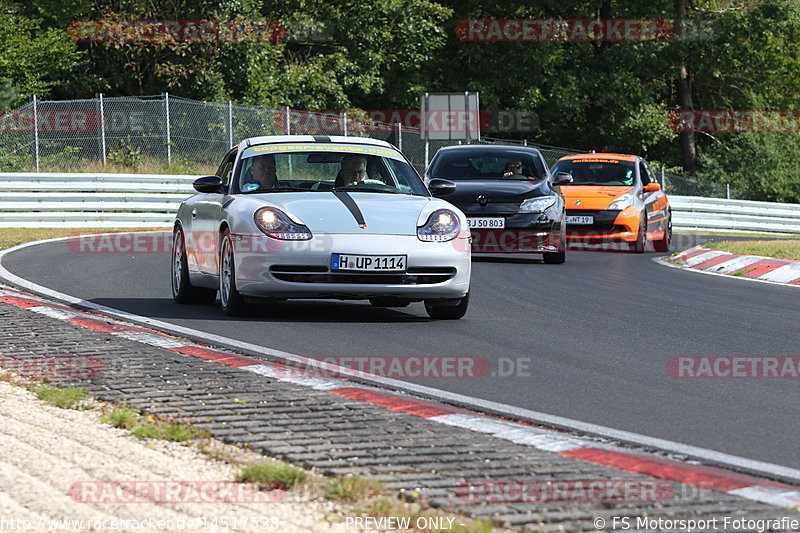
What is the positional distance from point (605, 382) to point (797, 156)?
A: 137ft

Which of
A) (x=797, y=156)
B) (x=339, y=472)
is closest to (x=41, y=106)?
(x=339, y=472)

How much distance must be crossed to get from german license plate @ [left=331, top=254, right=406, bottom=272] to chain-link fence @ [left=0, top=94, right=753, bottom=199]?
2010 centimetres

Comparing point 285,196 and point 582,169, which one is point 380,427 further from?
point 582,169

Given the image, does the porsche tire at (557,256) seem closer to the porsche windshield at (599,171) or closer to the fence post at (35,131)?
the porsche windshield at (599,171)

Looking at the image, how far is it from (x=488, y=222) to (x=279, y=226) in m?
7.48

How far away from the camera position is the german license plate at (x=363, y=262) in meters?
9.81

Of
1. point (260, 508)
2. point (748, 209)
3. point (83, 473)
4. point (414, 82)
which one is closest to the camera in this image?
point (260, 508)

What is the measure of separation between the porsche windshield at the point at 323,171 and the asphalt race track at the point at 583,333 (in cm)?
102

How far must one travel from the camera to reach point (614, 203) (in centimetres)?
2030

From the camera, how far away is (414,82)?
43.3m

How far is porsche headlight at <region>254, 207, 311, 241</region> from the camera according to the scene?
391 inches
